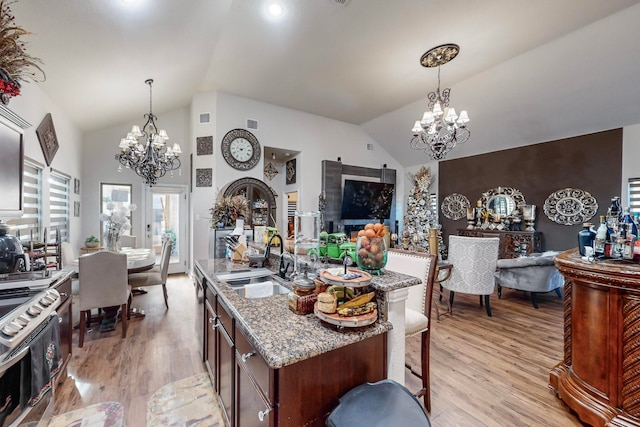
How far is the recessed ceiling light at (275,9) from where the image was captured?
291cm

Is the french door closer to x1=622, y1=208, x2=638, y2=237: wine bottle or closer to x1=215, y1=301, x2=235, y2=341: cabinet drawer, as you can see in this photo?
x1=215, y1=301, x2=235, y2=341: cabinet drawer

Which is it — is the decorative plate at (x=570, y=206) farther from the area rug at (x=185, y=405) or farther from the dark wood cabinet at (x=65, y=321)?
the dark wood cabinet at (x=65, y=321)

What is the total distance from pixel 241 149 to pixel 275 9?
109 inches

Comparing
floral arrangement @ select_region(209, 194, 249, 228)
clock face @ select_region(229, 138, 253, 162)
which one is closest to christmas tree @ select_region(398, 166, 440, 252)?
floral arrangement @ select_region(209, 194, 249, 228)

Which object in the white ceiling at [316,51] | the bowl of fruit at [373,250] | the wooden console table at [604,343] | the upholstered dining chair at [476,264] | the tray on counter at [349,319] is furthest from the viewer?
the upholstered dining chair at [476,264]

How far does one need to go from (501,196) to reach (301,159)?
14.6 ft

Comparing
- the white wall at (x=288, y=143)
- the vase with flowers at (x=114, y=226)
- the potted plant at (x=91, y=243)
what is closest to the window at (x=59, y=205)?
the potted plant at (x=91, y=243)

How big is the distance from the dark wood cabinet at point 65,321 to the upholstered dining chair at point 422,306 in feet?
8.23

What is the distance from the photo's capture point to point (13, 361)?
3.88ft

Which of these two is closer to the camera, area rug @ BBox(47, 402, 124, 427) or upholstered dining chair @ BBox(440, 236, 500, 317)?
area rug @ BBox(47, 402, 124, 427)

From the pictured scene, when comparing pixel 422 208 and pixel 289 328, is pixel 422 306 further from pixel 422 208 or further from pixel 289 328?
pixel 422 208

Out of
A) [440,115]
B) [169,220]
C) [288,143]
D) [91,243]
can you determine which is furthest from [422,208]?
[91,243]

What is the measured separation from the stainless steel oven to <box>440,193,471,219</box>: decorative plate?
699cm

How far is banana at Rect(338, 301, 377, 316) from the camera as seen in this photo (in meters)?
1.13
